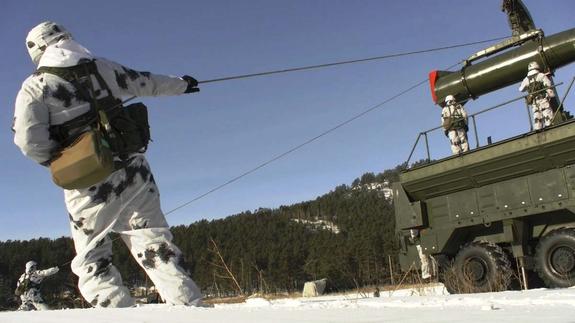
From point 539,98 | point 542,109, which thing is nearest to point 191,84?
point 542,109

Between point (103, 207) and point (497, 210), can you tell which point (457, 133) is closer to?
point (497, 210)

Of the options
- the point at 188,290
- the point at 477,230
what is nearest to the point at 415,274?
the point at 477,230

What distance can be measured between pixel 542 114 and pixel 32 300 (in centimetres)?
817

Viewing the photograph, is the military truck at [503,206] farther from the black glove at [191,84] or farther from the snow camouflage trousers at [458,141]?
the black glove at [191,84]

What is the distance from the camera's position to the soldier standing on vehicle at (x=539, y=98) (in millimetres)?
7289

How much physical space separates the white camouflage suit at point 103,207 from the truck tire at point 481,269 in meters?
5.37

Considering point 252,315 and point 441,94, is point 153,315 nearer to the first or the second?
point 252,315

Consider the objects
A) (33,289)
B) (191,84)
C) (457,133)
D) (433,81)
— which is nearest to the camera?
(191,84)

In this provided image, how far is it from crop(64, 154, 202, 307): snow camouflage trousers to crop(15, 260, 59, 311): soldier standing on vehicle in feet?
18.5

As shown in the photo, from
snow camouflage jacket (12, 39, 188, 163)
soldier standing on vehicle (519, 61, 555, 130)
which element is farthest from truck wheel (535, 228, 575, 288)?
snow camouflage jacket (12, 39, 188, 163)

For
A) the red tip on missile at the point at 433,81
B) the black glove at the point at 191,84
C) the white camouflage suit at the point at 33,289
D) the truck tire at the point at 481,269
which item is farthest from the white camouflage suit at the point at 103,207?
the red tip on missile at the point at 433,81

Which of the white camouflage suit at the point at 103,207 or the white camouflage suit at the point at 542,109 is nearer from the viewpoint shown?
Result: the white camouflage suit at the point at 103,207

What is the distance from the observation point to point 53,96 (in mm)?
2916

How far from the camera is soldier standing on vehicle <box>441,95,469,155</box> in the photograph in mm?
8039
